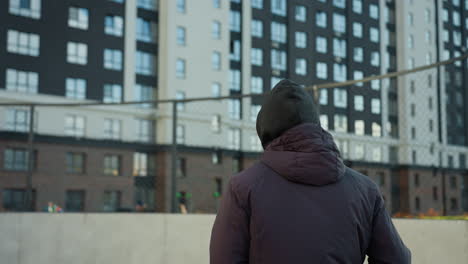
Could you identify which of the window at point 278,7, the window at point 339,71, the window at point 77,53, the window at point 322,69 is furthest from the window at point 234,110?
the window at point 77,53

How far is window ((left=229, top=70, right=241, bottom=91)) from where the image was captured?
42375 mm

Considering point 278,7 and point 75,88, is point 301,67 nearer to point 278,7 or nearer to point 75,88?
point 278,7

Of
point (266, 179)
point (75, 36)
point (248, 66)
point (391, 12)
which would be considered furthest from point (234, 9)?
point (266, 179)

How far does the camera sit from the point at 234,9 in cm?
4312

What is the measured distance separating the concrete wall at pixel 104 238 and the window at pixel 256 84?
3800cm

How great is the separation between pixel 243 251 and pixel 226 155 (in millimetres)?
39002

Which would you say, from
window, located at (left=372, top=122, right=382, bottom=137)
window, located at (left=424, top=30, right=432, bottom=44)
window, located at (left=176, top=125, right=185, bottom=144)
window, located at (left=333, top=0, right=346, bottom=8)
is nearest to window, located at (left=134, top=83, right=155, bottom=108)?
window, located at (left=176, top=125, right=185, bottom=144)

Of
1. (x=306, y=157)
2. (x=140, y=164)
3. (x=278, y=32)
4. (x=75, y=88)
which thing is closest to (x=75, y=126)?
(x=75, y=88)

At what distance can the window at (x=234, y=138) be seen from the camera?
40656 millimetres

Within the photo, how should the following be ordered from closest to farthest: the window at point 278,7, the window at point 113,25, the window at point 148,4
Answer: the window at point 113,25 → the window at point 148,4 → the window at point 278,7

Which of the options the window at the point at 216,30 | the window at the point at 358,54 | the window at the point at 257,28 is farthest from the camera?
the window at the point at 358,54

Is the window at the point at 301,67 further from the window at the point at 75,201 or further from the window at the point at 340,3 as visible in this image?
the window at the point at 75,201

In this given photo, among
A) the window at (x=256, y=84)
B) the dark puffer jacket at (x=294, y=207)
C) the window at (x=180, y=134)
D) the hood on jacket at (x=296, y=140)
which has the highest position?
the window at (x=256, y=84)

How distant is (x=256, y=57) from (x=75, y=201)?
1890 cm
